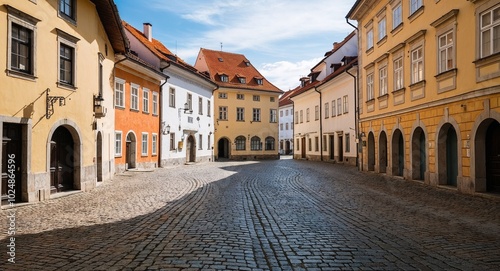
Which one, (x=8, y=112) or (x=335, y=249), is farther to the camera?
(x=8, y=112)

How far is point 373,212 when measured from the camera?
33.3 feet

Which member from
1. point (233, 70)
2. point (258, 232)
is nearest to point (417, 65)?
point (258, 232)

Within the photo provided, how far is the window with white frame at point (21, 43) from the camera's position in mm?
11141

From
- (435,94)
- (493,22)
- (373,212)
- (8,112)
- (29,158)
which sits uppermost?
(493,22)

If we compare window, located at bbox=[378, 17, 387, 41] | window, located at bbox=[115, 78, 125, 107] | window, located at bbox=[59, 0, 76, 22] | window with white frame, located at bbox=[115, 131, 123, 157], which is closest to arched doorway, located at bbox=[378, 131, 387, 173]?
window, located at bbox=[378, 17, 387, 41]

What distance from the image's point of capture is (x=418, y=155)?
1783cm

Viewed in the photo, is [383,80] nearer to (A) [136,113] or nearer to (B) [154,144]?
(A) [136,113]

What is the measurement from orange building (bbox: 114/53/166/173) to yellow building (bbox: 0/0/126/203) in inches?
224

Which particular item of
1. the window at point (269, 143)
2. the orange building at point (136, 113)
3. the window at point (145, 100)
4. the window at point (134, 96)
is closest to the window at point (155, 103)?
the orange building at point (136, 113)

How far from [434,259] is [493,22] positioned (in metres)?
9.10

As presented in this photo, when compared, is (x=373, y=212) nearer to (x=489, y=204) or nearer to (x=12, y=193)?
(x=489, y=204)

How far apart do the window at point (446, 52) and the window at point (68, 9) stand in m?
13.6

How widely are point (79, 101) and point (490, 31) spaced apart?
46.0 ft

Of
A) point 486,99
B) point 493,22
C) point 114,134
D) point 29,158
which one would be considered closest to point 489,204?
point 486,99
